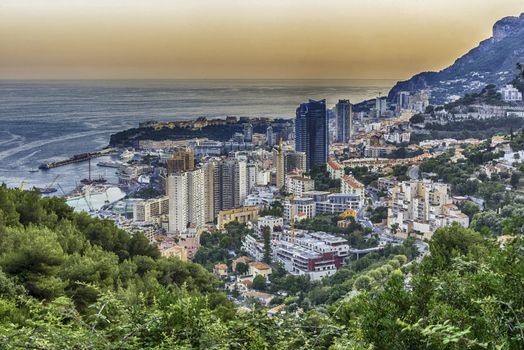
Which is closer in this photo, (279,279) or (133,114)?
(279,279)

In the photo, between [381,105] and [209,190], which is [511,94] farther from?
[209,190]

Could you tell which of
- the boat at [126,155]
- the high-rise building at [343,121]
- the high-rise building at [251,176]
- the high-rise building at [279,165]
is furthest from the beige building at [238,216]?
the high-rise building at [343,121]

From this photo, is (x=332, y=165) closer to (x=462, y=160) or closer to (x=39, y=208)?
(x=462, y=160)

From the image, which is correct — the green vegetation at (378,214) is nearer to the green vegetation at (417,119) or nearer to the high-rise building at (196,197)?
the high-rise building at (196,197)

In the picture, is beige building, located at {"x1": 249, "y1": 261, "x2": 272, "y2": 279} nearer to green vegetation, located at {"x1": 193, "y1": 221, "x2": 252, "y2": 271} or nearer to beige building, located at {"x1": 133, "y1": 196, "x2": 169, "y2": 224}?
green vegetation, located at {"x1": 193, "y1": 221, "x2": 252, "y2": 271}

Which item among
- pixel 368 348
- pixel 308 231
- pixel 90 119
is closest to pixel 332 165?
pixel 308 231

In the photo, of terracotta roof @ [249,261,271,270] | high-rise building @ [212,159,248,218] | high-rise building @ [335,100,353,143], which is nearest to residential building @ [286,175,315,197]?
high-rise building @ [212,159,248,218]
